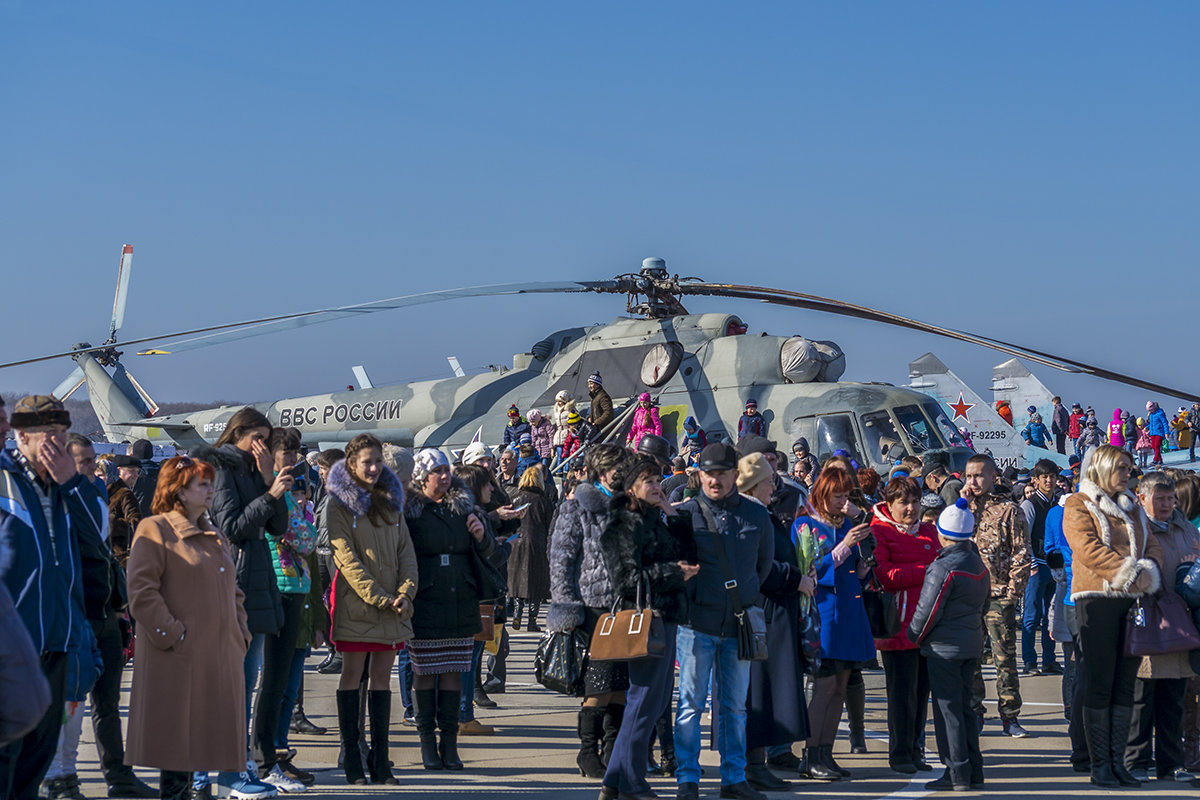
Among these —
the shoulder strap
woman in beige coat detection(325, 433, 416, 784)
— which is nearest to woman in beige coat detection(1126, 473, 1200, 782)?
the shoulder strap

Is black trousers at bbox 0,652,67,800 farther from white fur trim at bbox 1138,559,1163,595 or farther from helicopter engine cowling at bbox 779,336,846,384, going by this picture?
helicopter engine cowling at bbox 779,336,846,384

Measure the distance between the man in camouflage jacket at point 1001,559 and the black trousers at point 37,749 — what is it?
5.88 m

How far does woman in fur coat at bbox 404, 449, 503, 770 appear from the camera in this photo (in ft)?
22.1

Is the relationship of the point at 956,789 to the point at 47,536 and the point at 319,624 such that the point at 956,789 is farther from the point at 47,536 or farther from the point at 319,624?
the point at 47,536

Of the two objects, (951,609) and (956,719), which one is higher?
(951,609)

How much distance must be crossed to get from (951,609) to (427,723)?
301 centimetres

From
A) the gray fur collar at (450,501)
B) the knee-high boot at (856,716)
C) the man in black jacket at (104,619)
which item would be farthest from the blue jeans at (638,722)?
the man in black jacket at (104,619)

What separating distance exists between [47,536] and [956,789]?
4.77 meters

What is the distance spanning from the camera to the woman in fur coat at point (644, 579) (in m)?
5.93

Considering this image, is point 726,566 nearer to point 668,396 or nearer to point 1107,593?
point 1107,593

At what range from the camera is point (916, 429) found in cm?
1530

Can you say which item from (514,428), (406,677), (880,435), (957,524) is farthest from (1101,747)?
(514,428)

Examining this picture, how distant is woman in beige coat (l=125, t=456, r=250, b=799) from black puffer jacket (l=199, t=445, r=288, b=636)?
19.5 inches

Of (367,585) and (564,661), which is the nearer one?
(367,585)
